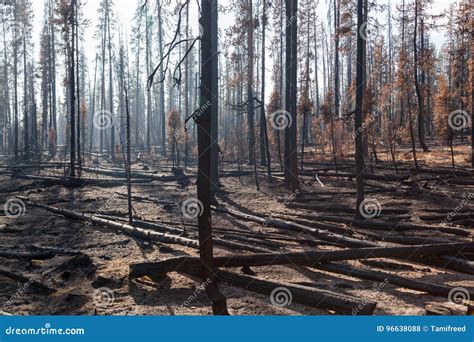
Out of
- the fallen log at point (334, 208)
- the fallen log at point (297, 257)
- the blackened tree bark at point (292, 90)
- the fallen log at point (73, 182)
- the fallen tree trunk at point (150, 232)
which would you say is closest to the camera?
the fallen log at point (297, 257)

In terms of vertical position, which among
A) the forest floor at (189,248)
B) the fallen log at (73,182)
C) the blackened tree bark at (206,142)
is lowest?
the forest floor at (189,248)

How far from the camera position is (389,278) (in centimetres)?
745

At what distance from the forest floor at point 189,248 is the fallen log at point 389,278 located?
4.4 inches

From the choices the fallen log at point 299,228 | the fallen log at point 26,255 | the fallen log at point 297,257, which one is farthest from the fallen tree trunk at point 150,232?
the fallen log at point 26,255

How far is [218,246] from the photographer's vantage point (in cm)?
1051

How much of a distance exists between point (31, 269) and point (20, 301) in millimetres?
1985

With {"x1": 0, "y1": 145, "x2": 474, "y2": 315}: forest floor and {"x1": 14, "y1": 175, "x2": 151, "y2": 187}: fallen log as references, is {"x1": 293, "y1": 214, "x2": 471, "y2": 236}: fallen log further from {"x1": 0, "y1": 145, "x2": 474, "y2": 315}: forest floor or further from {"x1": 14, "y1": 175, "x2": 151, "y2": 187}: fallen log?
{"x1": 14, "y1": 175, "x2": 151, "y2": 187}: fallen log

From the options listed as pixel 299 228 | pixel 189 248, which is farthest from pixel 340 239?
pixel 189 248

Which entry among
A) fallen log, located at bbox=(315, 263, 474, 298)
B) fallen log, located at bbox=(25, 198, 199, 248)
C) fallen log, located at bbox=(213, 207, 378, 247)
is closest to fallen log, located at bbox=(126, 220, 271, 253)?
fallen log, located at bbox=(25, 198, 199, 248)

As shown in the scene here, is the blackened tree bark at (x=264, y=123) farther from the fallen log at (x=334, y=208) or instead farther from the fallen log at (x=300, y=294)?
the fallen log at (x=300, y=294)

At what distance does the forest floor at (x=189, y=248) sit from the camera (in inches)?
271

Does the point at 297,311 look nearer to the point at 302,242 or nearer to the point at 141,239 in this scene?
the point at 302,242

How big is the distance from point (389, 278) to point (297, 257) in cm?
173

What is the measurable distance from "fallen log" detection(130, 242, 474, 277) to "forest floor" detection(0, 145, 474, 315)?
9.8 inches
